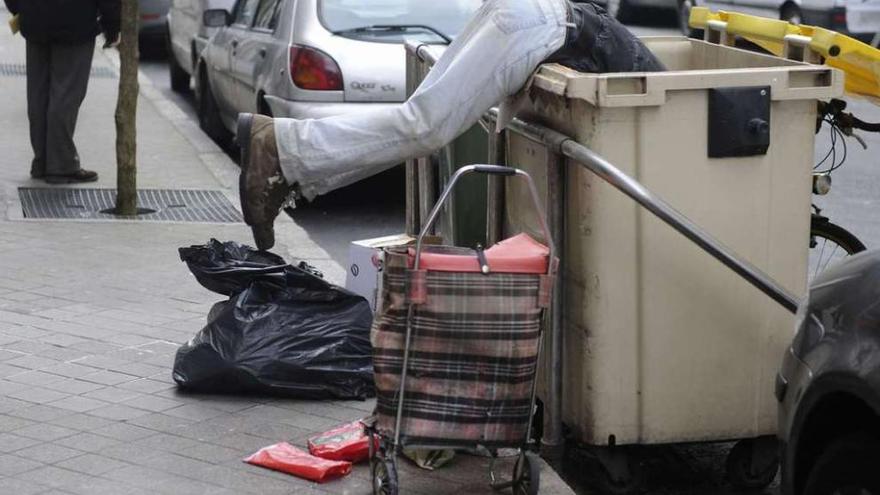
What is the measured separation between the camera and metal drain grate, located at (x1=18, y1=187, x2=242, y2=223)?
29.1ft

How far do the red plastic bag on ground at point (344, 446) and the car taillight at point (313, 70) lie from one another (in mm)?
4725

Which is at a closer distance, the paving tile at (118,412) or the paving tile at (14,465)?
the paving tile at (14,465)

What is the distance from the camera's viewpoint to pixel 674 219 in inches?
168

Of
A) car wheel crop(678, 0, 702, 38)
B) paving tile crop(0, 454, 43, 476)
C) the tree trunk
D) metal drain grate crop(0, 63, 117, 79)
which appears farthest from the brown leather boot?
car wheel crop(678, 0, 702, 38)

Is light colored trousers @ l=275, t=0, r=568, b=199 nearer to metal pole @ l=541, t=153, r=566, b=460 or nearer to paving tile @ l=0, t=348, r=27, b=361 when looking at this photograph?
metal pole @ l=541, t=153, r=566, b=460

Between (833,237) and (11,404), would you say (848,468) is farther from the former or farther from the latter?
(11,404)

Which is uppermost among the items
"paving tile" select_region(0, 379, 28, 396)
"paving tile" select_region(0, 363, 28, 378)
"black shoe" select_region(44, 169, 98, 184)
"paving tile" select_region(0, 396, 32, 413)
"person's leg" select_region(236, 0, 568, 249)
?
"person's leg" select_region(236, 0, 568, 249)

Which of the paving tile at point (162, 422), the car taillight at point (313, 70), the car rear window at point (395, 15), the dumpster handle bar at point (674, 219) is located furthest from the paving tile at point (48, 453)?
the car rear window at point (395, 15)

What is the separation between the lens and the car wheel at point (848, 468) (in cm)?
338

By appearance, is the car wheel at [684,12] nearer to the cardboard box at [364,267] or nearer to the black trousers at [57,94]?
the black trousers at [57,94]

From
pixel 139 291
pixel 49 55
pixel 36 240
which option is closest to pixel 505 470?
pixel 139 291

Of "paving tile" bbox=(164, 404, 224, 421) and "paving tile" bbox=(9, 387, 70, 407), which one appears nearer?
"paving tile" bbox=(164, 404, 224, 421)

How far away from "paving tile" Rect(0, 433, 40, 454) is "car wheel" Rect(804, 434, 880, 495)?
102 inches

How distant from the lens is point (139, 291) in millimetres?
7020
